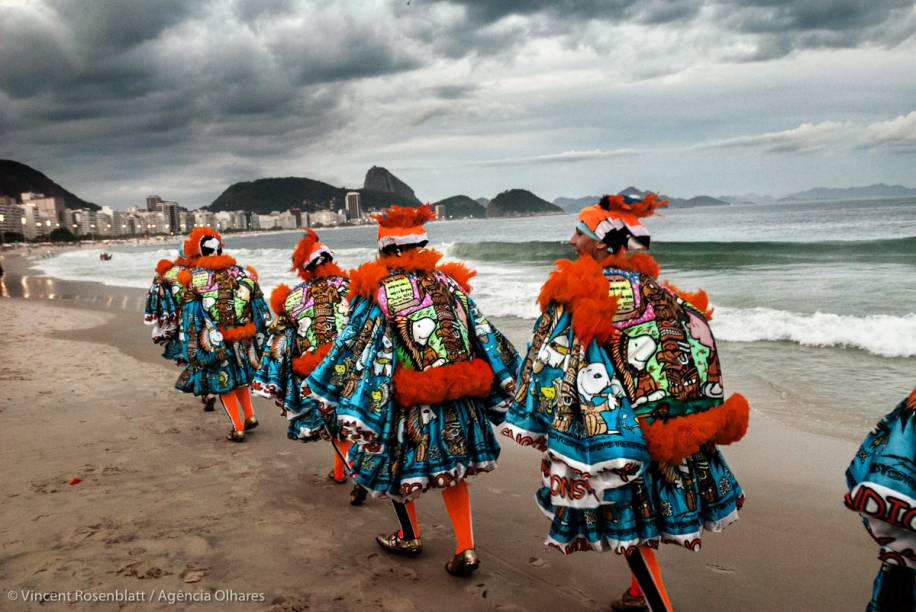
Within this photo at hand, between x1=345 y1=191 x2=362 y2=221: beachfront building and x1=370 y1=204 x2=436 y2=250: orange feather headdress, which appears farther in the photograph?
x1=345 y1=191 x2=362 y2=221: beachfront building

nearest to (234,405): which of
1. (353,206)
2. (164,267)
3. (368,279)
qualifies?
(164,267)

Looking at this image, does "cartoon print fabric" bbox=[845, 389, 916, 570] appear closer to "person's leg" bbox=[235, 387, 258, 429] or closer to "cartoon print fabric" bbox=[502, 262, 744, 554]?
"cartoon print fabric" bbox=[502, 262, 744, 554]

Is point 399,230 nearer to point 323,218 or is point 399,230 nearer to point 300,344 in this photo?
point 300,344

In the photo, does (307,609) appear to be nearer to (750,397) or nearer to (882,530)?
(882,530)

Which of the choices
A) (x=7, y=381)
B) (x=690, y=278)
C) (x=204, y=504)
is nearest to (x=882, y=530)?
(x=204, y=504)

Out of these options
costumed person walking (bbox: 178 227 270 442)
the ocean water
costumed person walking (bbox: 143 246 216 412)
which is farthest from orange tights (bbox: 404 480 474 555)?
costumed person walking (bbox: 143 246 216 412)

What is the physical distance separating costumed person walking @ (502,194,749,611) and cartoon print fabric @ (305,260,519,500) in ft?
2.42

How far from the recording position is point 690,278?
20.0m

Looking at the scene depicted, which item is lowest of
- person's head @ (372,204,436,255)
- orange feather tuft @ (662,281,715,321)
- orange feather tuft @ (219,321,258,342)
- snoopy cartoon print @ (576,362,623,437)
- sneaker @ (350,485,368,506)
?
sneaker @ (350,485,368,506)

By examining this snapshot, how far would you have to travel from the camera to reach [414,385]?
10.6 ft

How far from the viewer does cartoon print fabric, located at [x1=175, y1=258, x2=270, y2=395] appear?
612 cm

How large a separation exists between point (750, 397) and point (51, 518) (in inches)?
247

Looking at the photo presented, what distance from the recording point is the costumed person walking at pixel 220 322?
6.12m

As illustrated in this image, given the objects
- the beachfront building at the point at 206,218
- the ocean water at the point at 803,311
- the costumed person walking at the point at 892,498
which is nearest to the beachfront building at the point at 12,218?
the beachfront building at the point at 206,218
